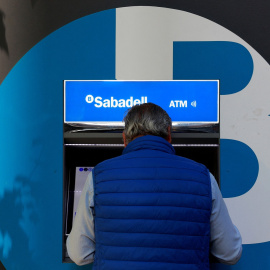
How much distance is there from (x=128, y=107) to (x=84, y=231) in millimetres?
1108

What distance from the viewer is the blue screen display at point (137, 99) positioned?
108 inches

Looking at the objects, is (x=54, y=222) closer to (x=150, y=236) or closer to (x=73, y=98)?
(x=73, y=98)

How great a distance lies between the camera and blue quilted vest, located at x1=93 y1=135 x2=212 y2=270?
66.9 inches

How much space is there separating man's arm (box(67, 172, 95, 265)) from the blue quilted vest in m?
0.05

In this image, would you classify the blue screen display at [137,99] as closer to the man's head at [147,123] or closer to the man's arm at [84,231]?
the man's head at [147,123]

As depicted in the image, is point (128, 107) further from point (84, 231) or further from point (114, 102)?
point (84, 231)

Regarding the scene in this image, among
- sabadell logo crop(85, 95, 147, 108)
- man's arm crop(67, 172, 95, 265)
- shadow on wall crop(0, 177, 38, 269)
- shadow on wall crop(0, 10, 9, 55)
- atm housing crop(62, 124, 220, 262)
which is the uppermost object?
shadow on wall crop(0, 10, 9, 55)

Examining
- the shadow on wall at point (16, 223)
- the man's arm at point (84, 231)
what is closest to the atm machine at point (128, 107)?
the shadow on wall at point (16, 223)

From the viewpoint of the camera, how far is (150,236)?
1.70m

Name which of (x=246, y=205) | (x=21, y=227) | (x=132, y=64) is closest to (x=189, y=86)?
(x=132, y=64)

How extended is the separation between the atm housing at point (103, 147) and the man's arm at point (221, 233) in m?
0.91

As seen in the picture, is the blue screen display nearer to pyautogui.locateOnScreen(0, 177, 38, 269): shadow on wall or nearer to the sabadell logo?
the sabadell logo

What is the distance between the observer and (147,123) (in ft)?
6.23

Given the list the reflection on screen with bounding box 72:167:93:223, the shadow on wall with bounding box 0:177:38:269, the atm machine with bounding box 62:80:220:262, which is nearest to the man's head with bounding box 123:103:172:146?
the atm machine with bounding box 62:80:220:262
